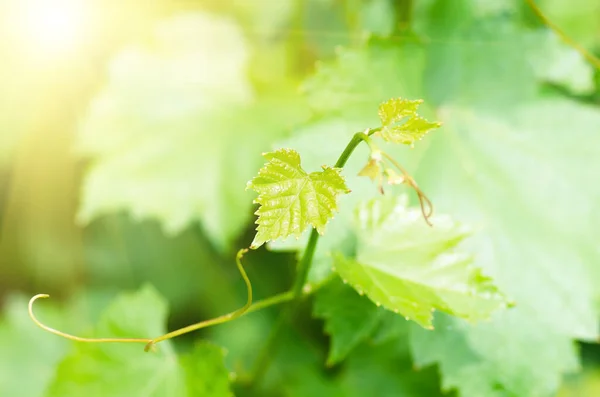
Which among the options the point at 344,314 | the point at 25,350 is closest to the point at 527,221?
the point at 344,314

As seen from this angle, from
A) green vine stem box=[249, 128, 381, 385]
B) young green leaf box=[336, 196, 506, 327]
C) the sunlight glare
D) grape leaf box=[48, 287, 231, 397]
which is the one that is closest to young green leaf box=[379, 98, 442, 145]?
green vine stem box=[249, 128, 381, 385]

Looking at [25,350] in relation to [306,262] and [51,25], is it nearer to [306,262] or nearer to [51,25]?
[51,25]

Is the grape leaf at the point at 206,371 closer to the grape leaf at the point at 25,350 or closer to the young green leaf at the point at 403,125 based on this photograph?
the young green leaf at the point at 403,125

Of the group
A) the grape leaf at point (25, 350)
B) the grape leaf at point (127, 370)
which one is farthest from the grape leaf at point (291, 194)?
the grape leaf at point (25, 350)

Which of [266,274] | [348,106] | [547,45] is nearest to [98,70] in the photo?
[266,274]

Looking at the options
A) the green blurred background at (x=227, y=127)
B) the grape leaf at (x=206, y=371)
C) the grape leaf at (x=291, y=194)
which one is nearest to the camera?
the grape leaf at (x=291, y=194)

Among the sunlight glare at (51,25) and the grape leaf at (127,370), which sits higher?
the sunlight glare at (51,25)

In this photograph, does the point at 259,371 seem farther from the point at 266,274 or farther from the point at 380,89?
the point at 380,89
